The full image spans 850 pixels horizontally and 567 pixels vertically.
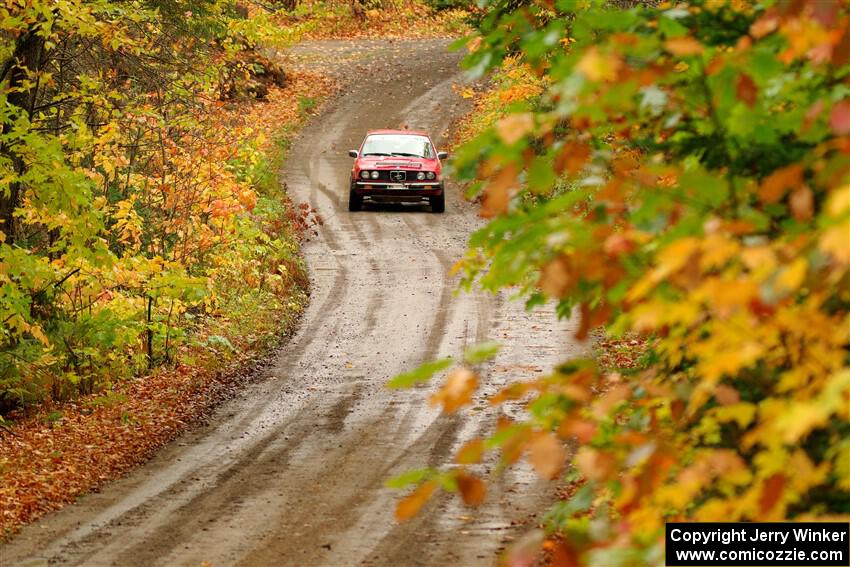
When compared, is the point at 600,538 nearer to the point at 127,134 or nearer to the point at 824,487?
Result: the point at 824,487

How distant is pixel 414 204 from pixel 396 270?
7225 millimetres

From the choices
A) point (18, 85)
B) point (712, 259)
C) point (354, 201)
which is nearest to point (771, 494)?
point (712, 259)

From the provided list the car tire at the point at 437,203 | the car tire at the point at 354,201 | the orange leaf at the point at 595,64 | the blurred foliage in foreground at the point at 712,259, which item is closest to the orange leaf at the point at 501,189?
the blurred foliage in foreground at the point at 712,259

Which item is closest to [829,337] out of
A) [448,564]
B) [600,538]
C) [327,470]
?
[600,538]

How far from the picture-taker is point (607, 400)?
3332 millimetres

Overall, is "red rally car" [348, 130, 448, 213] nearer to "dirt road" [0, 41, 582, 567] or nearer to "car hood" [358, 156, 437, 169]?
"car hood" [358, 156, 437, 169]

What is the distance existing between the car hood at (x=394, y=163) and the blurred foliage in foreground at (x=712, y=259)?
21961 millimetres

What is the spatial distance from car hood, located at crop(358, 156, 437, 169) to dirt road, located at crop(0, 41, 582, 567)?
103 inches

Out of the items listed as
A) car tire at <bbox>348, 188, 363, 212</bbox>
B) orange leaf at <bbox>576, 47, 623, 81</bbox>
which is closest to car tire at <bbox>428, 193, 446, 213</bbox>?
car tire at <bbox>348, 188, 363, 212</bbox>

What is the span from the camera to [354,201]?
2680 centimetres

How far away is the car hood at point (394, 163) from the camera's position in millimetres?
26172

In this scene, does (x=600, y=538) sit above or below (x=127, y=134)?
below

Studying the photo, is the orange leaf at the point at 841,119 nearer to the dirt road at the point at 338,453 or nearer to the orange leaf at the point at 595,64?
the orange leaf at the point at 595,64

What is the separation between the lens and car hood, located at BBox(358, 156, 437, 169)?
2617cm
